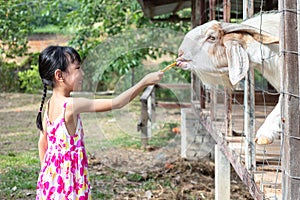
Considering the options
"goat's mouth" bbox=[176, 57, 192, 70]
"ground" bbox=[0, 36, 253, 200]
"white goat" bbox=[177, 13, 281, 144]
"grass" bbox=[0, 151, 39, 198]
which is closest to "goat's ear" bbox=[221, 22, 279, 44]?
"white goat" bbox=[177, 13, 281, 144]

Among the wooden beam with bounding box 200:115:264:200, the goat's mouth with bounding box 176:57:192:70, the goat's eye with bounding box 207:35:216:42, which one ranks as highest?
the goat's eye with bounding box 207:35:216:42

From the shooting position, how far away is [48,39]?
1527 centimetres

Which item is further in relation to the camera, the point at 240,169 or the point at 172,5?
the point at 172,5

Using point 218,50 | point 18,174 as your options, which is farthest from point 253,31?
point 18,174

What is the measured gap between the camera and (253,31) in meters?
2.47

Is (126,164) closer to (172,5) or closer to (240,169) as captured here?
(172,5)

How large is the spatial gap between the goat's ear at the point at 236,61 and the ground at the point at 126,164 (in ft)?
7.63

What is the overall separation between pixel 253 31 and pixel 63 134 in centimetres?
107

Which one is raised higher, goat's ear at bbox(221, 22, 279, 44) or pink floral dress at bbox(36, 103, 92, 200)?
goat's ear at bbox(221, 22, 279, 44)

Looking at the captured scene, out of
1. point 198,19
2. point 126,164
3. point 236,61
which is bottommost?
point 126,164

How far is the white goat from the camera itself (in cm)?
249

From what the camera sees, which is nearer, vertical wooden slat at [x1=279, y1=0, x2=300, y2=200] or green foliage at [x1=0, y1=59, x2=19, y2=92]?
vertical wooden slat at [x1=279, y1=0, x2=300, y2=200]

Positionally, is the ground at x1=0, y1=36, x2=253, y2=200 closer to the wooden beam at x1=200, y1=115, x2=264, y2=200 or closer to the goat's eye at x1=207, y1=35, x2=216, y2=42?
the wooden beam at x1=200, y1=115, x2=264, y2=200

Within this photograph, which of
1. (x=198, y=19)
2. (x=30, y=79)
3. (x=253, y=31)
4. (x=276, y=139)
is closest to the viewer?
(x=253, y=31)
